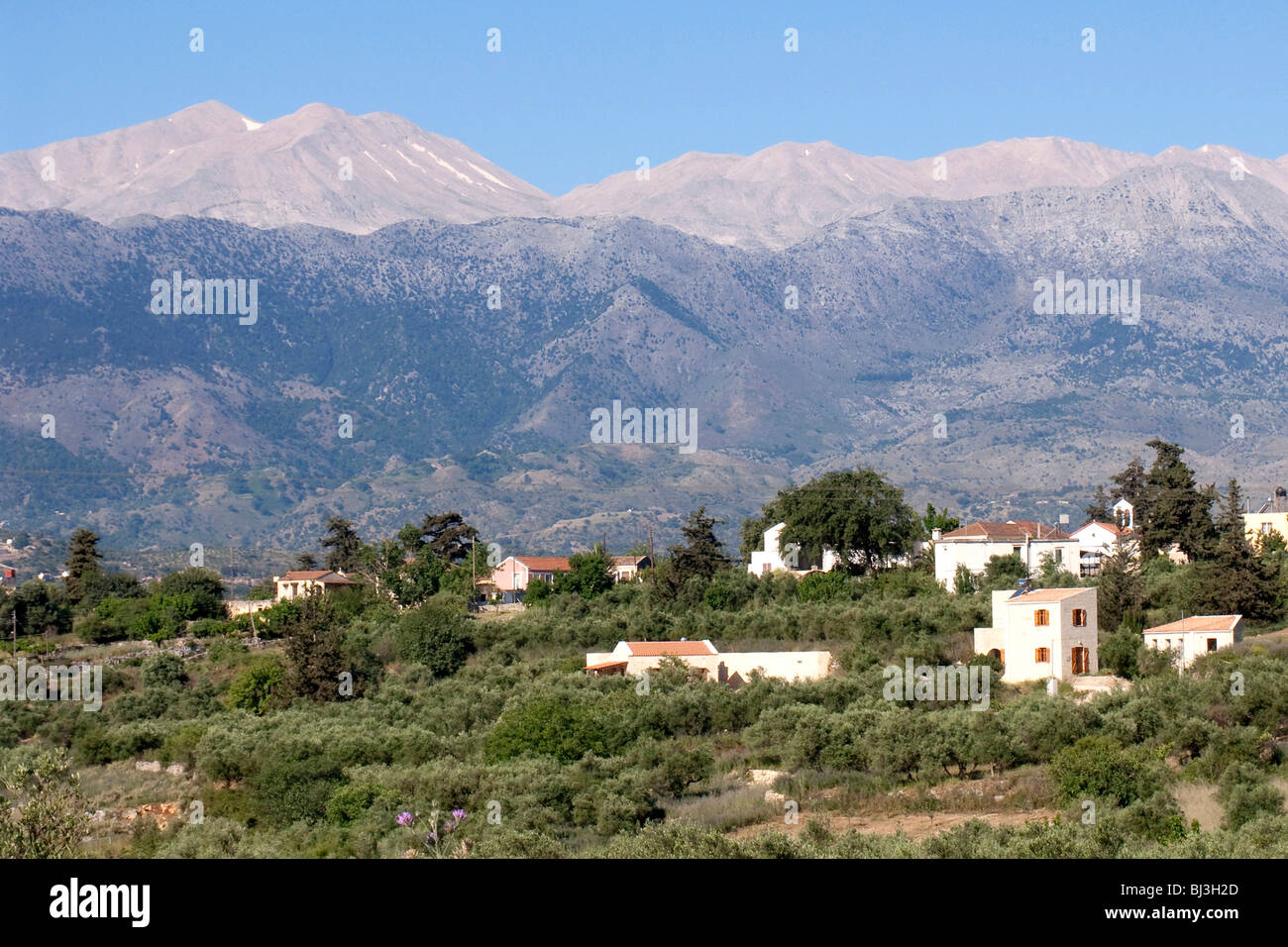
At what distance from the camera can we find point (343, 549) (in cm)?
8306

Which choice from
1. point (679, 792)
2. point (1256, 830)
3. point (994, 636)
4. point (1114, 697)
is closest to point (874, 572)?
point (994, 636)

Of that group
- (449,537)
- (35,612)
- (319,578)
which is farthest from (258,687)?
(449,537)

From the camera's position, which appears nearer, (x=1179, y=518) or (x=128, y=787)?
(x=128, y=787)

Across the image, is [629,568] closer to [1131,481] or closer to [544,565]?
[544,565]

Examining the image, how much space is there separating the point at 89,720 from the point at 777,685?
67.1 feet

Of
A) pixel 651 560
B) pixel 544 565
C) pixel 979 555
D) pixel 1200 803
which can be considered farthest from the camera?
pixel 544 565

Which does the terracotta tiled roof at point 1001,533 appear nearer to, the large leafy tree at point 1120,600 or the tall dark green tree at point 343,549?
the large leafy tree at point 1120,600

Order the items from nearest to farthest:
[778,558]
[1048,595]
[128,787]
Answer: [128,787]
[1048,595]
[778,558]

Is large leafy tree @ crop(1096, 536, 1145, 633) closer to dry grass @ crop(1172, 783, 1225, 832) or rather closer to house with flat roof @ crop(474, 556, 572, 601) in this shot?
dry grass @ crop(1172, 783, 1225, 832)

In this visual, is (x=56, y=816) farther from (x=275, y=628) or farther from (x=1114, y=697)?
(x=275, y=628)

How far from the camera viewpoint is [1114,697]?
38.8 metres

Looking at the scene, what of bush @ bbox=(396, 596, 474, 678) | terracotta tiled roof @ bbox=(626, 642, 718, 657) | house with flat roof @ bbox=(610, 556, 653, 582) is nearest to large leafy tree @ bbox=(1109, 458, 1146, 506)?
house with flat roof @ bbox=(610, 556, 653, 582)

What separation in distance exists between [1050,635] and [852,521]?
2234cm
